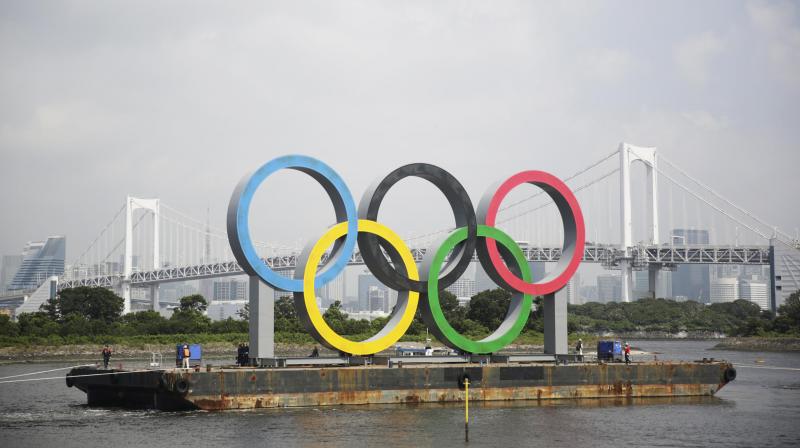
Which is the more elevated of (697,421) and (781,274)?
(781,274)

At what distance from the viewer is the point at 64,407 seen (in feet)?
153

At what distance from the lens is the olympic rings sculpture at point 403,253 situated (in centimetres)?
4497

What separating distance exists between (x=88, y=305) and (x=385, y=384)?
251 ft

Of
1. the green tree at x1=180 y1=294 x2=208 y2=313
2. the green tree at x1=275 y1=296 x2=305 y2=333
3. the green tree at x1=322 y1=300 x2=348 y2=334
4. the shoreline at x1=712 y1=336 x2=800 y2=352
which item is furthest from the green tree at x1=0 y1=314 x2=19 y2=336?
the shoreline at x1=712 y1=336 x2=800 y2=352

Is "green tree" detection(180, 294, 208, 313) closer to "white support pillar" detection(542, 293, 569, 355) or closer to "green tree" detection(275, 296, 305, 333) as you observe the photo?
"green tree" detection(275, 296, 305, 333)

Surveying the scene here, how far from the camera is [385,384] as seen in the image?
45.5 meters

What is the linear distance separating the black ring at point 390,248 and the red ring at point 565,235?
1.05 m

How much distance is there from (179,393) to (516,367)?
15182 mm

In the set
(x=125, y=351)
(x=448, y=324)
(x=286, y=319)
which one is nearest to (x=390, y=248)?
(x=448, y=324)

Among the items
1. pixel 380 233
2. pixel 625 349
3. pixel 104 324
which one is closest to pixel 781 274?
pixel 104 324

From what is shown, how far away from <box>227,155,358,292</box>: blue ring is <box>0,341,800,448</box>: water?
578 cm

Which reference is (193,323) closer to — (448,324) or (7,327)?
(7,327)

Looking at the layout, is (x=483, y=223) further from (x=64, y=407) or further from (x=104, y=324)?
(x=104, y=324)

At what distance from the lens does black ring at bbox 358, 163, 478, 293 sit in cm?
4694
